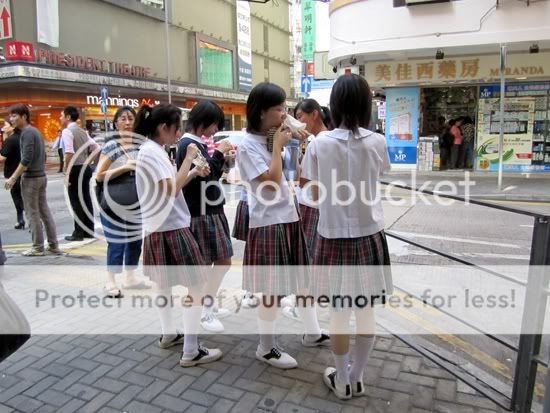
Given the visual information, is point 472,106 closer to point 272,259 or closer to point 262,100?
point 262,100

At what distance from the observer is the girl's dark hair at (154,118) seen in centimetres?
307

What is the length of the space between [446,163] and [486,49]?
3.79 meters

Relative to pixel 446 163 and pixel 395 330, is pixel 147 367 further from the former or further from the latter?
pixel 446 163

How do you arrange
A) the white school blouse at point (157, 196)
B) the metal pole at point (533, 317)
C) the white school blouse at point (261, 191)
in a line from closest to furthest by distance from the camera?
the metal pole at point (533, 317)
the white school blouse at point (261, 191)
the white school blouse at point (157, 196)

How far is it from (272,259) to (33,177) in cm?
398

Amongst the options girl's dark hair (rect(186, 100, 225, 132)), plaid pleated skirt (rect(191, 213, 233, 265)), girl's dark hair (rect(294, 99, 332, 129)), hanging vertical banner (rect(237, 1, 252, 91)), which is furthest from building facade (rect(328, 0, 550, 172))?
hanging vertical banner (rect(237, 1, 252, 91))

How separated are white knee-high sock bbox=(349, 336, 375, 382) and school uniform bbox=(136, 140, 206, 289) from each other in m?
1.07

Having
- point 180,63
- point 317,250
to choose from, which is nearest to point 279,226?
point 317,250

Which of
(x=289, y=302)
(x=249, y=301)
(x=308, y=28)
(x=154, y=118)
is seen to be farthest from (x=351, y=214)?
(x=308, y=28)

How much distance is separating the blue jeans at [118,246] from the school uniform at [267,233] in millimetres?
1945

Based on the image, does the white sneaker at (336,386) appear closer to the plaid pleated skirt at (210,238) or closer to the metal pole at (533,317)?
the metal pole at (533,317)

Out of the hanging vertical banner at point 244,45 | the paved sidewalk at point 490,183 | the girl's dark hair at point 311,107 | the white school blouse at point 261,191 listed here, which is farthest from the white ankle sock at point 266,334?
the hanging vertical banner at point 244,45

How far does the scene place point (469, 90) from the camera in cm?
1553

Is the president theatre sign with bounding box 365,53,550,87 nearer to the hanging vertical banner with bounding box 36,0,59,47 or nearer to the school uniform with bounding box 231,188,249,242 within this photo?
the school uniform with bounding box 231,188,249,242
